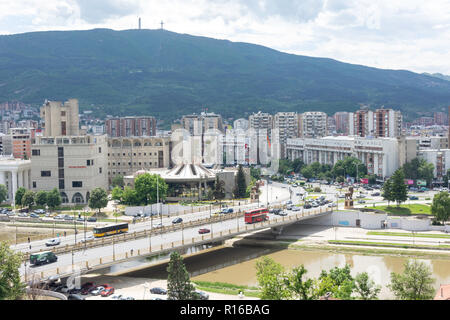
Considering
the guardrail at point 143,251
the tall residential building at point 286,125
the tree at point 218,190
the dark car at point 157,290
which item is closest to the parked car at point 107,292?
the guardrail at point 143,251

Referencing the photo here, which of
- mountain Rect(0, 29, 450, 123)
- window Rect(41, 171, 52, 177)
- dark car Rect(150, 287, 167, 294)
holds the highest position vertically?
mountain Rect(0, 29, 450, 123)

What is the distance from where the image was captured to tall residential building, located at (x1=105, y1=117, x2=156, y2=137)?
88.6m

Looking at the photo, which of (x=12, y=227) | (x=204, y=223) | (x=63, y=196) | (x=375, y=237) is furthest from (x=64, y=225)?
(x=375, y=237)

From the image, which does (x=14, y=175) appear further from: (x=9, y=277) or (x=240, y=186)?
(x=9, y=277)

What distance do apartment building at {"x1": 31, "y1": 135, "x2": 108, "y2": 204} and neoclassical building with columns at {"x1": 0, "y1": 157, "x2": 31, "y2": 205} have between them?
2.55 m

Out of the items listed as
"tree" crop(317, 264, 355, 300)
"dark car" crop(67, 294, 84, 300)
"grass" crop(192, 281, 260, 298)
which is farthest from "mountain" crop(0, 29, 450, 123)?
"tree" crop(317, 264, 355, 300)

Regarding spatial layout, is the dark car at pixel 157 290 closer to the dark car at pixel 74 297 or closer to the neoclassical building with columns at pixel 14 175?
the dark car at pixel 74 297

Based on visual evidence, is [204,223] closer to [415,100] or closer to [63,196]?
[63,196]

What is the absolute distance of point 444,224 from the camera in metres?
30.0

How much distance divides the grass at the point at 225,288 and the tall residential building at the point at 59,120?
2895cm

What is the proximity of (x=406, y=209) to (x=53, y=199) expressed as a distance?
85.3ft

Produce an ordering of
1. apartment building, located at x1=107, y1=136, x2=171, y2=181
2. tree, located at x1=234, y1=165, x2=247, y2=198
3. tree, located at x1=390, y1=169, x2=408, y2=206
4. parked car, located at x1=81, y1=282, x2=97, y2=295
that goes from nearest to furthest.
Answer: parked car, located at x1=81, y1=282, x2=97, y2=295 → tree, located at x1=390, y1=169, x2=408, y2=206 → tree, located at x1=234, y1=165, x2=247, y2=198 → apartment building, located at x1=107, y1=136, x2=171, y2=181

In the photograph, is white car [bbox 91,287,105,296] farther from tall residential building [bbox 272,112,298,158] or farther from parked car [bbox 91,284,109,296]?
tall residential building [bbox 272,112,298,158]
